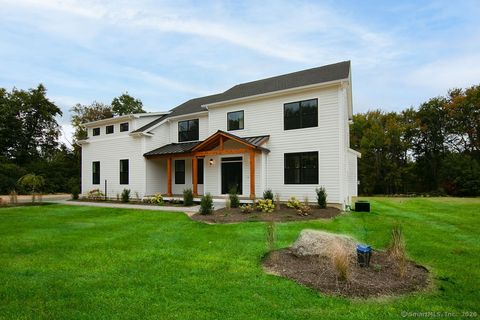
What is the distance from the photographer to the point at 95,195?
2059cm

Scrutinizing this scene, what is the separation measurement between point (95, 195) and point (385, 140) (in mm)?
31485

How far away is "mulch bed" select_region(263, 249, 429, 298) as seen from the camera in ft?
14.4

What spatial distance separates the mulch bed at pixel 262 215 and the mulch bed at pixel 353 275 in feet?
15.8

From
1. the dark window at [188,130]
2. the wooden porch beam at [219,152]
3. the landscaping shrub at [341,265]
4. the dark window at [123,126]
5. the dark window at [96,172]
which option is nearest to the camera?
the landscaping shrub at [341,265]

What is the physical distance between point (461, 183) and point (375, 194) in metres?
8.44

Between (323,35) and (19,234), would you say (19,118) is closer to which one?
(19,234)

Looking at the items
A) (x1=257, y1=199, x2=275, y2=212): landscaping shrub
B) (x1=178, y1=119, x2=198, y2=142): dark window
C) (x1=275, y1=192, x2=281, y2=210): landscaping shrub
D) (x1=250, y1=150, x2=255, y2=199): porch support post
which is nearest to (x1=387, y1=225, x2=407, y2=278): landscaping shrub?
(x1=257, y1=199, x2=275, y2=212): landscaping shrub

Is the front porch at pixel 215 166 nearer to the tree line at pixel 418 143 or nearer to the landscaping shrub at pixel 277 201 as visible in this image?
the landscaping shrub at pixel 277 201

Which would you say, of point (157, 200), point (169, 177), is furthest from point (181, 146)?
point (157, 200)

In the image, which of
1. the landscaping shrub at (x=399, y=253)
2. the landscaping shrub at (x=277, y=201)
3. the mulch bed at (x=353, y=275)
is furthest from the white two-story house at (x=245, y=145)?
the mulch bed at (x=353, y=275)

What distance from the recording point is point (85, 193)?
21.7 m

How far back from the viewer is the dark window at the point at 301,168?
14328mm

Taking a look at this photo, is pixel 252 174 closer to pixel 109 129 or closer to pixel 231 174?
pixel 231 174

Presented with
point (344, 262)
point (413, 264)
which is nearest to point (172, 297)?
point (344, 262)
